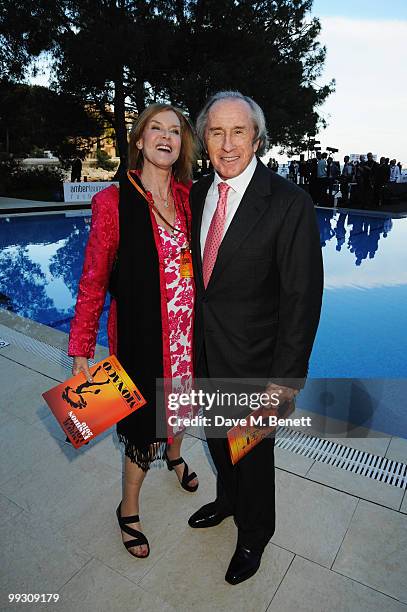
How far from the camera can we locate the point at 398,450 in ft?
8.02

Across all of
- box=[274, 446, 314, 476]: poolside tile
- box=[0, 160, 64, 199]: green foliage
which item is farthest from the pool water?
box=[0, 160, 64, 199]: green foliage

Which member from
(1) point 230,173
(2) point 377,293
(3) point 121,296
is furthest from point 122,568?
(2) point 377,293

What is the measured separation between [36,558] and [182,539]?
633mm

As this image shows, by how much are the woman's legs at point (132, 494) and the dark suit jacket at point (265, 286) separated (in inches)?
25.7

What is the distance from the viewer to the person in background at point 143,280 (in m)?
1.65

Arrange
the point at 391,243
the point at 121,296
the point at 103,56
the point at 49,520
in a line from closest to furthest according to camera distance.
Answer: the point at 121,296, the point at 49,520, the point at 391,243, the point at 103,56

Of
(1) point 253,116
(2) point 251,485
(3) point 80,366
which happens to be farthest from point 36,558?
(1) point 253,116

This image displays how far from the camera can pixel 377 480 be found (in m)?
2.21

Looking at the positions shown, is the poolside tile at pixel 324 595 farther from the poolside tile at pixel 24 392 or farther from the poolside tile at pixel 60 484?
the poolside tile at pixel 24 392

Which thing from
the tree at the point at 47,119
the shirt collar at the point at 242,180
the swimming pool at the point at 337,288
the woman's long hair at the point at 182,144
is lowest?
the swimming pool at the point at 337,288

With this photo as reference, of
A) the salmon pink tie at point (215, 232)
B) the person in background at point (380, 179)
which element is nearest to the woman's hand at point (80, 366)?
the salmon pink tie at point (215, 232)

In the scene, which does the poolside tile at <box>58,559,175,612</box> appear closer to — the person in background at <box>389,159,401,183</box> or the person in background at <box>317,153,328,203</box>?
the person in background at <box>317,153,328,203</box>

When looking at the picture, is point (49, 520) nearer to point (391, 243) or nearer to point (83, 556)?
point (83, 556)

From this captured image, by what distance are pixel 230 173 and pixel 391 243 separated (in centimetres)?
937
